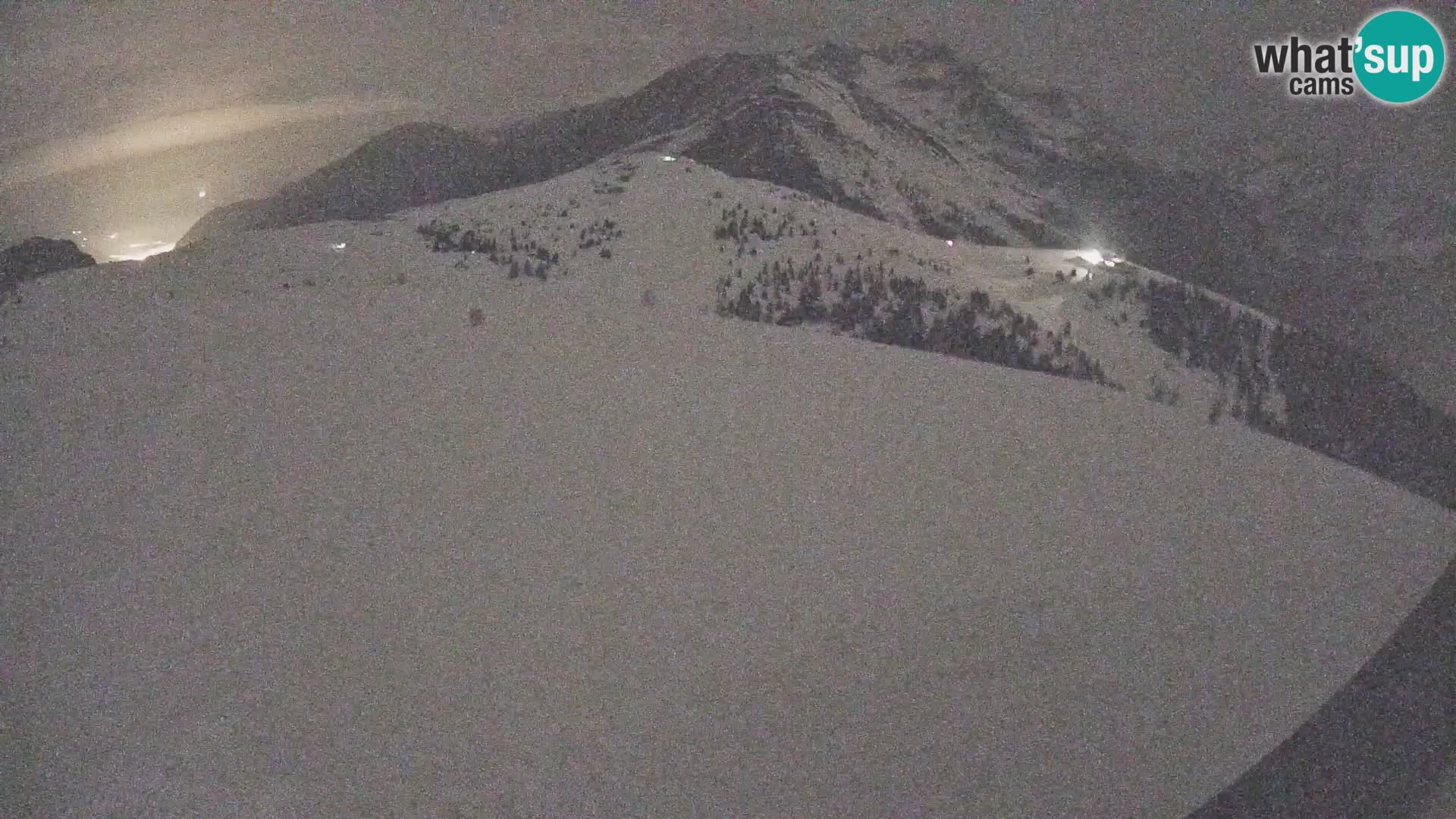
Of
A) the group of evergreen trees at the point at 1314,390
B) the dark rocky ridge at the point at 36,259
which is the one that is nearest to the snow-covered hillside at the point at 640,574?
the group of evergreen trees at the point at 1314,390

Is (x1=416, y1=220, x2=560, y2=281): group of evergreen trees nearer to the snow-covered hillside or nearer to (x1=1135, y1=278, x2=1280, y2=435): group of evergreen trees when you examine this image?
the snow-covered hillside

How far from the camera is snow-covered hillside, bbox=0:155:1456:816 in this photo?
3041mm

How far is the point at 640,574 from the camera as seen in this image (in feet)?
12.7

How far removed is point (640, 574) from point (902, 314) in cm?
561

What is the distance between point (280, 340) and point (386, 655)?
3.82 meters

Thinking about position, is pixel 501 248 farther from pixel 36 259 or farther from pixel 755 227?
pixel 36 259

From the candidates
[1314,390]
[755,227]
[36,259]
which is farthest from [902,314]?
[36,259]

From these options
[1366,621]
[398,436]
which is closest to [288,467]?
[398,436]

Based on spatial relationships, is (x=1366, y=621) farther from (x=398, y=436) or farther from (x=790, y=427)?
(x=398, y=436)

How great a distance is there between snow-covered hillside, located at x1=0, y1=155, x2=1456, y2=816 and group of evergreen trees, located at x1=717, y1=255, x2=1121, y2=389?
3.79 feet

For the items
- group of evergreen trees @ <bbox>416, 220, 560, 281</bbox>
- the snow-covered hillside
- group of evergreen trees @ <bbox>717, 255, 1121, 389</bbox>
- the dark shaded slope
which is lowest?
the dark shaded slope

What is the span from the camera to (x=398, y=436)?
497 centimetres

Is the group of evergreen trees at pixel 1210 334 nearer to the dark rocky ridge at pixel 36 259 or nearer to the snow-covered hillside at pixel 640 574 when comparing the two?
the snow-covered hillside at pixel 640 574

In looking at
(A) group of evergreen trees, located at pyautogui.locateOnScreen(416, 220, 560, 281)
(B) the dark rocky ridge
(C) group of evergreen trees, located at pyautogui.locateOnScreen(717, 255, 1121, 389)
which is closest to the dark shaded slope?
(C) group of evergreen trees, located at pyautogui.locateOnScreen(717, 255, 1121, 389)
